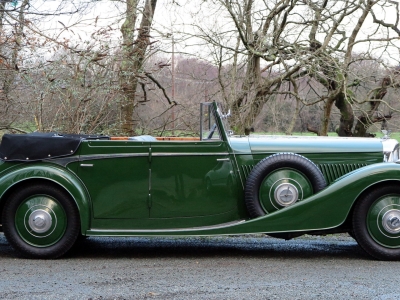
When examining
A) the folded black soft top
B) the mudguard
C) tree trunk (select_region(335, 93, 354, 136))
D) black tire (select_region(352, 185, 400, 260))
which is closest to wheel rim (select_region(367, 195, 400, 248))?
black tire (select_region(352, 185, 400, 260))

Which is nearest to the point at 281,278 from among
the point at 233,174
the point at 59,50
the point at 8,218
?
the point at 233,174

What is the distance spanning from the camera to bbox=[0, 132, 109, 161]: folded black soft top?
A: 5.18 meters

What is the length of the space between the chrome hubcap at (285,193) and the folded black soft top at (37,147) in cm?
202

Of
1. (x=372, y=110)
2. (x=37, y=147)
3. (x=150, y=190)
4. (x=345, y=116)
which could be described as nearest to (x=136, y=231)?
(x=150, y=190)

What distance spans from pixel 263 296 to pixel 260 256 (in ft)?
4.96

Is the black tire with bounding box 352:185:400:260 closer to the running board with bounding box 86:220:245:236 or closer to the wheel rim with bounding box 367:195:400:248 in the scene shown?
the wheel rim with bounding box 367:195:400:248

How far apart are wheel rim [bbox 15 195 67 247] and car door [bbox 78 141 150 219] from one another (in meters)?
0.36

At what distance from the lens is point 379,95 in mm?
11055

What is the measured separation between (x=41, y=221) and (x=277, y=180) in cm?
233

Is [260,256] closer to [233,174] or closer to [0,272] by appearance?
[233,174]

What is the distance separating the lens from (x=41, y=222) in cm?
508

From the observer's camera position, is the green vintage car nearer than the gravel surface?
No

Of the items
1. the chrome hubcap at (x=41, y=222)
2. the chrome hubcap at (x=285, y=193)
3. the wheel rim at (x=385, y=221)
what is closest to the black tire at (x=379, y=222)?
the wheel rim at (x=385, y=221)

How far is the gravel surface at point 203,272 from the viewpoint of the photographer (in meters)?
3.76
